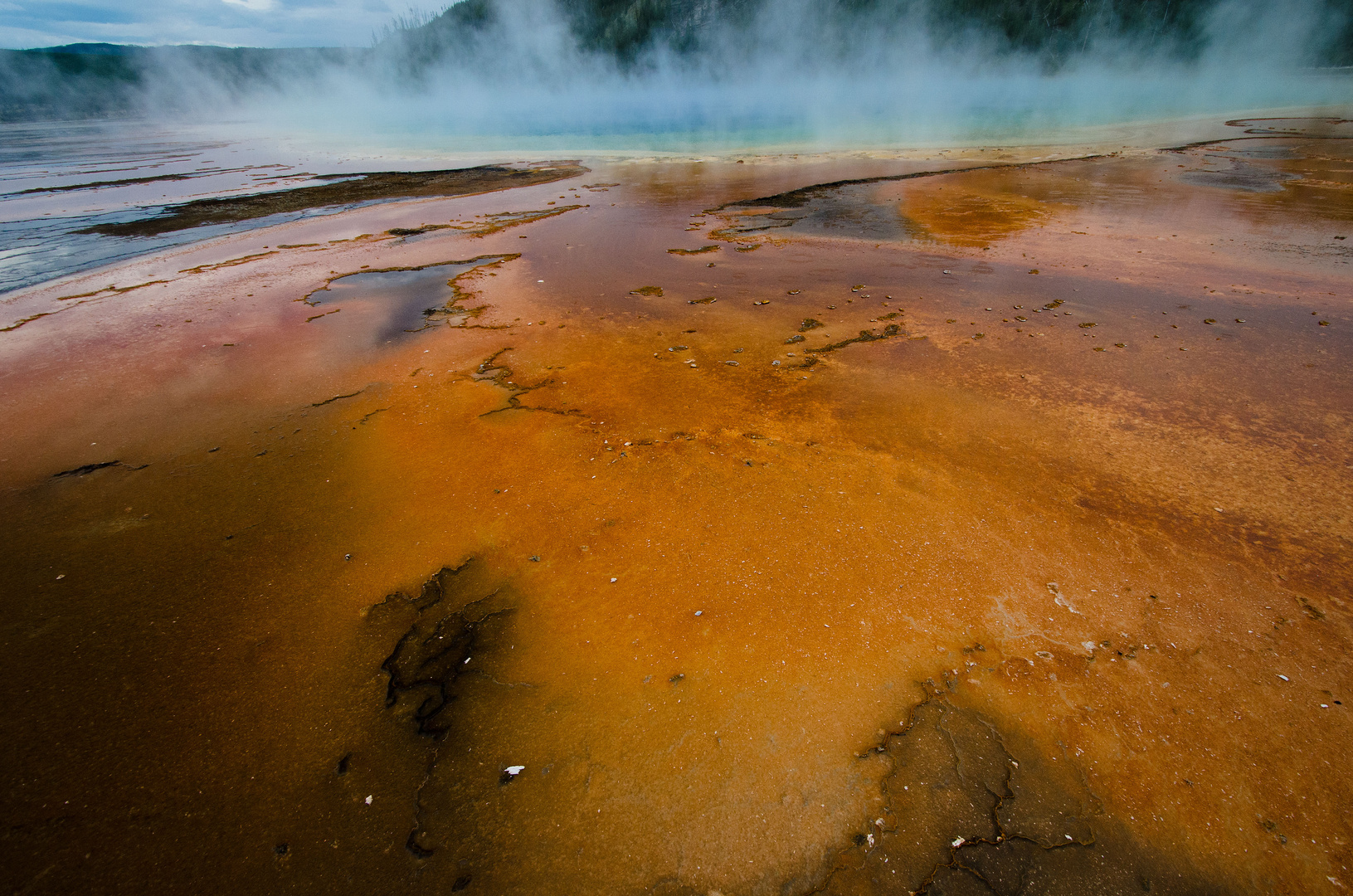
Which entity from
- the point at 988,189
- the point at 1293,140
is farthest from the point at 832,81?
the point at 988,189

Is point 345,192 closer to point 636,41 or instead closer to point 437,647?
point 437,647

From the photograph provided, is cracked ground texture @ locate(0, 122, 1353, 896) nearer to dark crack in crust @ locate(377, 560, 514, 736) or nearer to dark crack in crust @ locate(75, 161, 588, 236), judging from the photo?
dark crack in crust @ locate(377, 560, 514, 736)

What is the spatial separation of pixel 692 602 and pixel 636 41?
342 feet

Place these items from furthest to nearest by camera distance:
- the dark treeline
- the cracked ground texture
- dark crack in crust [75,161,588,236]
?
the dark treeline < dark crack in crust [75,161,588,236] < the cracked ground texture

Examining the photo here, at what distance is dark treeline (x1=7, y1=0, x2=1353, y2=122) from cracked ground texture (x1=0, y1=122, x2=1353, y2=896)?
281ft

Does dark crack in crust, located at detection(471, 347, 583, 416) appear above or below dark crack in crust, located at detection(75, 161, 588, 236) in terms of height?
below

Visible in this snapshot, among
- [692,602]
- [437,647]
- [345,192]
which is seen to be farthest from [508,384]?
[345,192]

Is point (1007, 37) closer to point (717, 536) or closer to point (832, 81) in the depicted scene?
point (832, 81)

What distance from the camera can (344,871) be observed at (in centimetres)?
191

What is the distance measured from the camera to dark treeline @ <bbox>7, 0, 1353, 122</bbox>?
61500 millimetres

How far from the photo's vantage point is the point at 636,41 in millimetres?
85188

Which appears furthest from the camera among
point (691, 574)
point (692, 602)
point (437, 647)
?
point (691, 574)

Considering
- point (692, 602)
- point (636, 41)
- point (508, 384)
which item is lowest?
point (692, 602)

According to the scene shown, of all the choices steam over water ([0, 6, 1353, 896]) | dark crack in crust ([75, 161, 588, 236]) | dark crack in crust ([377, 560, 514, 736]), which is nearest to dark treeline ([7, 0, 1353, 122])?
dark crack in crust ([75, 161, 588, 236])
